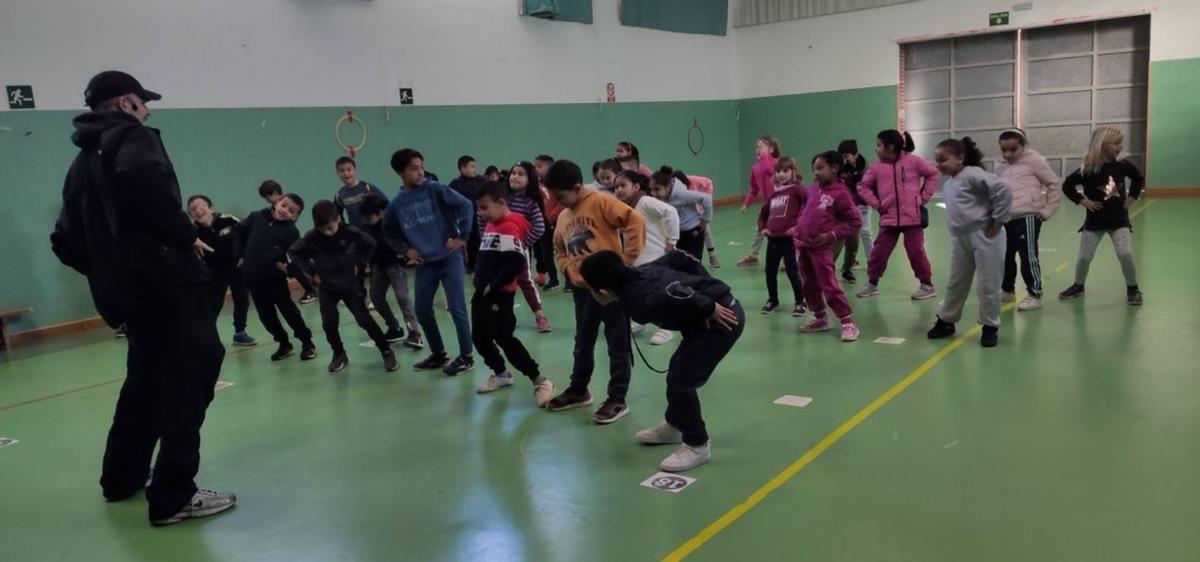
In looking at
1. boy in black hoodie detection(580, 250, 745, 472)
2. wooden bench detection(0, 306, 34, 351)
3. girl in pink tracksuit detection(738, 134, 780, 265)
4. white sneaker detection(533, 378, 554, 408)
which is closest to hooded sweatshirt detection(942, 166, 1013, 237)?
boy in black hoodie detection(580, 250, 745, 472)

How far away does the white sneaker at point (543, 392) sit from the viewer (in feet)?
16.4

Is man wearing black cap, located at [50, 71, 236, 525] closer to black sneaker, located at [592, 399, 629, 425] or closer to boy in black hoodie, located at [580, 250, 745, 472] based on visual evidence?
boy in black hoodie, located at [580, 250, 745, 472]

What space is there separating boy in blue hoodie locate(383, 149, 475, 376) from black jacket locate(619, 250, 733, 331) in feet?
7.86

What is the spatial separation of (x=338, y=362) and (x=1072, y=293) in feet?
20.0

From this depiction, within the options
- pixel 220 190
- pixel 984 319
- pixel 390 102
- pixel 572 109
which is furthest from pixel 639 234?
pixel 572 109

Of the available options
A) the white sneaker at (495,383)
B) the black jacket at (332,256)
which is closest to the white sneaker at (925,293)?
the white sneaker at (495,383)

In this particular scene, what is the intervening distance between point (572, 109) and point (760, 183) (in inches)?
234

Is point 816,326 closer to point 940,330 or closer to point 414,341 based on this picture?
point 940,330

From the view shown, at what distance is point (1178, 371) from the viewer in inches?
191

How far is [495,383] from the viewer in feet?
17.7

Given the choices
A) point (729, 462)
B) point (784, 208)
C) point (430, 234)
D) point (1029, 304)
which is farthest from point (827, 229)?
point (430, 234)

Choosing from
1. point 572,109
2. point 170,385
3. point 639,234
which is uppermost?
point 572,109

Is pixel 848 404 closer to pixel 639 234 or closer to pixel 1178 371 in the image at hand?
pixel 639 234

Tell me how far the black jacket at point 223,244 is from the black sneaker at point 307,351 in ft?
3.03
